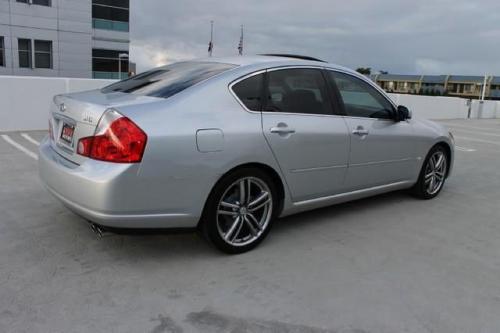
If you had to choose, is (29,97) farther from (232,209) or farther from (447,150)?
(447,150)

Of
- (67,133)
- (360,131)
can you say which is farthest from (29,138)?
(360,131)

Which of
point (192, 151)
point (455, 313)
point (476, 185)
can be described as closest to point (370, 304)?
point (455, 313)

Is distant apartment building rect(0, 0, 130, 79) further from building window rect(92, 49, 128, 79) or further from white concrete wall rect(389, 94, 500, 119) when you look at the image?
white concrete wall rect(389, 94, 500, 119)

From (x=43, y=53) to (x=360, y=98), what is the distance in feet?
115

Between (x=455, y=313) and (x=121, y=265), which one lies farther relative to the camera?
(x=121, y=265)

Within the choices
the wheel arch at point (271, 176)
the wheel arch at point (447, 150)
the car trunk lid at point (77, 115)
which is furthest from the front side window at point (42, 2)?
the wheel arch at point (271, 176)

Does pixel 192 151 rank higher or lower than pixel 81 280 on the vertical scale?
higher

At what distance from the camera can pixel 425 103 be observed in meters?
21.2

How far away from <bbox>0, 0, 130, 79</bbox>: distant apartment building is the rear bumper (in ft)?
105

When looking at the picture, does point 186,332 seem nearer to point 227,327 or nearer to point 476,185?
point 227,327

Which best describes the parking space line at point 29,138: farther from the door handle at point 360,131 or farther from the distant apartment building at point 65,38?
the distant apartment building at point 65,38

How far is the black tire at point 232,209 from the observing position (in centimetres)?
355

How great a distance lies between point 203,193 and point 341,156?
159cm

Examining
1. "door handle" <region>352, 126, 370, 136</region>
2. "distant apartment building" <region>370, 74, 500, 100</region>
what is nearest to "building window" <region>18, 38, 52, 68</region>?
"door handle" <region>352, 126, 370, 136</region>
